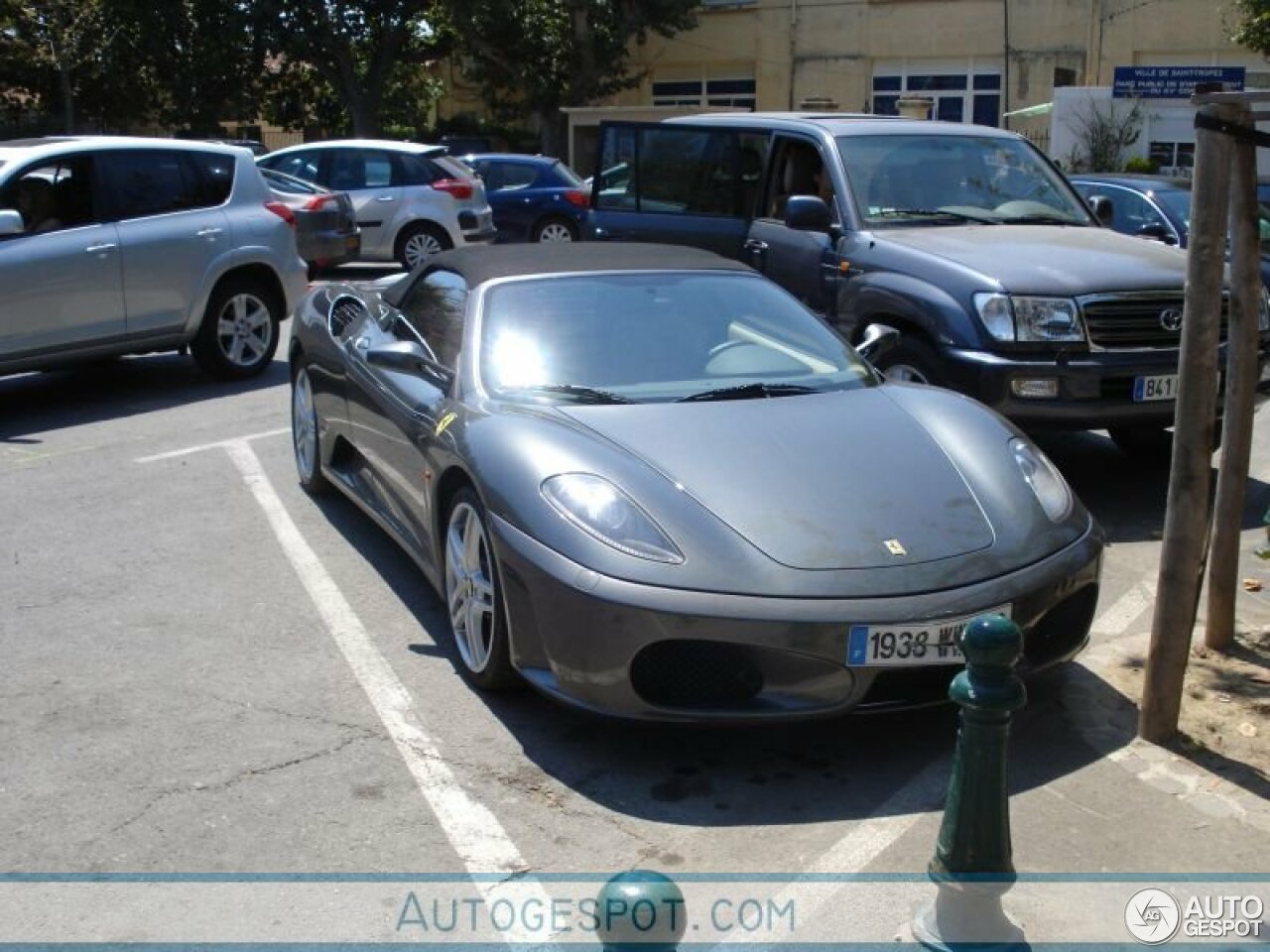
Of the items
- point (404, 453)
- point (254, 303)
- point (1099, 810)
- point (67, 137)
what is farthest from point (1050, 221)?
point (67, 137)

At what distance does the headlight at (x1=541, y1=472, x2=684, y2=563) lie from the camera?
4207 mm

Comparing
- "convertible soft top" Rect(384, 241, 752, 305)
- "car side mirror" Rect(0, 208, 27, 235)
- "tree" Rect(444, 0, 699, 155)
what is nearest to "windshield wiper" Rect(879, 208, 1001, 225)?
"convertible soft top" Rect(384, 241, 752, 305)

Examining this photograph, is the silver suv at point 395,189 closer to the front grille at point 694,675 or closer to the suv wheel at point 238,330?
the suv wheel at point 238,330

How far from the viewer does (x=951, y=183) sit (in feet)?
27.9

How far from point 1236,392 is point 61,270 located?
7292 mm

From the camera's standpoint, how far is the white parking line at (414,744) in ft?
12.2

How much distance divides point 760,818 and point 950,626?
2.47 ft

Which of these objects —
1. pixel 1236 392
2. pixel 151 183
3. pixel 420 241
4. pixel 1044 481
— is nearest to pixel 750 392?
pixel 1044 481

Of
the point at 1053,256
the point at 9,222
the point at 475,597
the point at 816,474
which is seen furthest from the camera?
the point at 9,222

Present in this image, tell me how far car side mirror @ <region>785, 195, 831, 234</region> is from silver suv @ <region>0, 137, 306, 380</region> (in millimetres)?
4380

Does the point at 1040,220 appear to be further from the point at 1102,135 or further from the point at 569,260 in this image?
the point at 1102,135

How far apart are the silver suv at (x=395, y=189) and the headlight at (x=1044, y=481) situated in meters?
13.0

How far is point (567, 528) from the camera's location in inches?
169

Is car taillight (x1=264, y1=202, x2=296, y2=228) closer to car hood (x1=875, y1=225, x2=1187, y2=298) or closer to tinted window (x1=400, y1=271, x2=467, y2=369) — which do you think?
tinted window (x1=400, y1=271, x2=467, y2=369)
